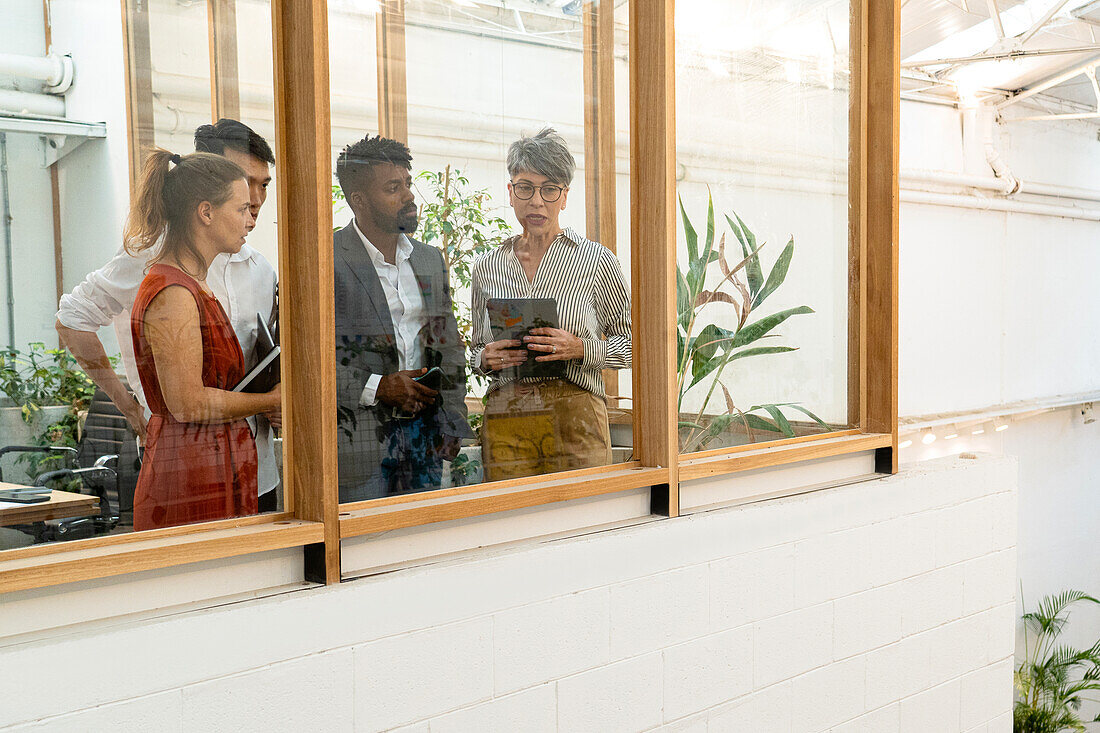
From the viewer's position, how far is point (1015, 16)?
20.7 feet

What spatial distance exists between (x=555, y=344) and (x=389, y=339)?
0.42 m

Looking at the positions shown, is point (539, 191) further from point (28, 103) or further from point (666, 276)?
point (28, 103)

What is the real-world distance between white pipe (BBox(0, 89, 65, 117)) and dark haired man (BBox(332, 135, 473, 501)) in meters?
0.47

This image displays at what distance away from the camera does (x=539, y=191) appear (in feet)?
6.57

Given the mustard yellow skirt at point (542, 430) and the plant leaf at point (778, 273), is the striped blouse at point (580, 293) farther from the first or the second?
the plant leaf at point (778, 273)

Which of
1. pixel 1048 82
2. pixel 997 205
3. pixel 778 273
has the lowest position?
pixel 778 273

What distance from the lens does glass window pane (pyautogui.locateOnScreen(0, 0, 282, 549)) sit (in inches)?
53.3

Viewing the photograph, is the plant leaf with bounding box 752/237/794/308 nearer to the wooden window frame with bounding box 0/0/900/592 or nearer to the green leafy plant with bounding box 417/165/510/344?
the wooden window frame with bounding box 0/0/900/592

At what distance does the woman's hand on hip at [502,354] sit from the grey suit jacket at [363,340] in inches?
4.7

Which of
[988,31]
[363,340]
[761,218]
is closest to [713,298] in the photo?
[761,218]

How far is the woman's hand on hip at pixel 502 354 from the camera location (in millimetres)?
1933

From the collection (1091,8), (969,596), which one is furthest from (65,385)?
(1091,8)

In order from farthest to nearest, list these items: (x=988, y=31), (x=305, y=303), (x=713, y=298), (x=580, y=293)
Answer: (x=988, y=31) → (x=713, y=298) → (x=580, y=293) → (x=305, y=303)

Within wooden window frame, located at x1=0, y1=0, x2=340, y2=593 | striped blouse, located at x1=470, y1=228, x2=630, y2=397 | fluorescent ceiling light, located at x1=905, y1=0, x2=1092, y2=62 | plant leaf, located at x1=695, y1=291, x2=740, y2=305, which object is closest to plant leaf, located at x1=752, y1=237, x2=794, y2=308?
plant leaf, located at x1=695, y1=291, x2=740, y2=305
